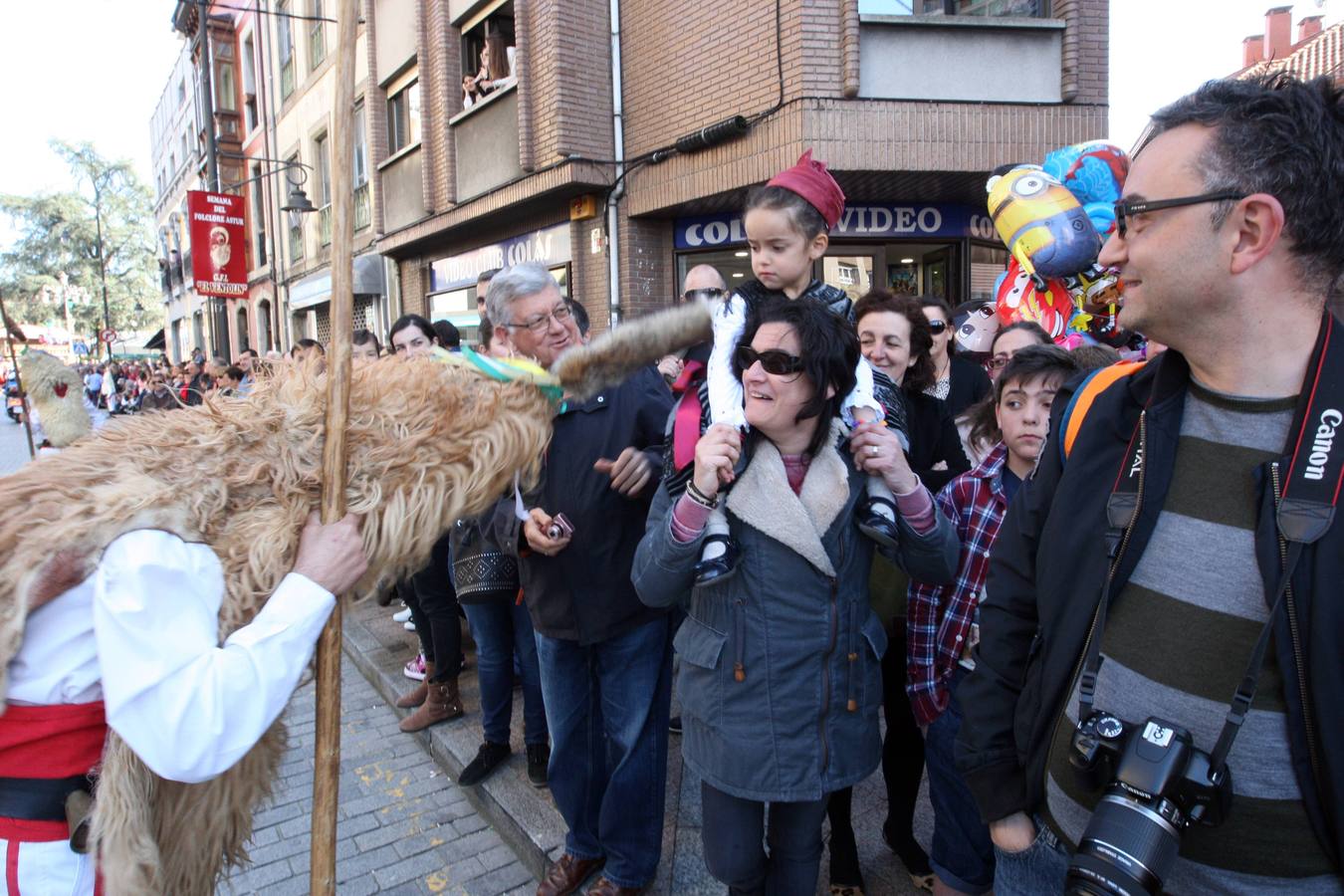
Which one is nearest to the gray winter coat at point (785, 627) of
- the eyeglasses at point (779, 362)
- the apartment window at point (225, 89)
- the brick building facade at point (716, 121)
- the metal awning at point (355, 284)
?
the eyeglasses at point (779, 362)

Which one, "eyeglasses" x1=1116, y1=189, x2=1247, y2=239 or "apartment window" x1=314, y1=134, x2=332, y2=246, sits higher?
"apartment window" x1=314, y1=134, x2=332, y2=246

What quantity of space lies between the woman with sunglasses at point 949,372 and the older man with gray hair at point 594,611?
1.51 m

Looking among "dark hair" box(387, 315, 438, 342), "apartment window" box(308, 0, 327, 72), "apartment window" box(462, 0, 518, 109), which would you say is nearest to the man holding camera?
"dark hair" box(387, 315, 438, 342)

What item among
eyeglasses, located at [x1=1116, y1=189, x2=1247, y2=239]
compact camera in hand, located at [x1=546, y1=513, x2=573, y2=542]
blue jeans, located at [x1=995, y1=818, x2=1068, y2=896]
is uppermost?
eyeglasses, located at [x1=1116, y1=189, x2=1247, y2=239]

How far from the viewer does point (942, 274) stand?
9.32 m

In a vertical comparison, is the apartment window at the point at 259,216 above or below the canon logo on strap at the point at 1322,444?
above

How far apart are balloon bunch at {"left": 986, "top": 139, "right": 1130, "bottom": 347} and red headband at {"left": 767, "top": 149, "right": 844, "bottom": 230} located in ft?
6.78

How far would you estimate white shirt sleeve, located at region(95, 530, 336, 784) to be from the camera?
1165 mm

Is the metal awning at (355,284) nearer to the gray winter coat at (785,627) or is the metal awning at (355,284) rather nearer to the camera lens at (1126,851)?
the gray winter coat at (785,627)

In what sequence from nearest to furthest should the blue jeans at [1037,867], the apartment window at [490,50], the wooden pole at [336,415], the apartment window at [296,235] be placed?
the wooden pole at [336,415] < the blue jeans at [1037,867] < the apartment window at [490,50] < the apartment window at [296,235]

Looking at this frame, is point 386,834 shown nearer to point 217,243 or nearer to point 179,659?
point 179,659

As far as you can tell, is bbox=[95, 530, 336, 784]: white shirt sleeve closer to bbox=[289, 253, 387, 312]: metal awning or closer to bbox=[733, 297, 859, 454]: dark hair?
bbox=[733, 297, 859, 454]: dark hair

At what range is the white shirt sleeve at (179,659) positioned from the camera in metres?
1.17

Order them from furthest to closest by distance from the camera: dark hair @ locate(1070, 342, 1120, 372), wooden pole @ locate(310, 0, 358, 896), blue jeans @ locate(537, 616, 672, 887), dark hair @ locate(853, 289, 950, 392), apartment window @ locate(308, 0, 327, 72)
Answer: apartment window @ locate(308, 0, 327, 72), dark hair @ locate(853, 289, 950, 392), blue jeans @ locate(537, 616, 672, 887), dark hair @ locate(1070, 342, 1120, 372), wooden pole @ locate(310, 0, 358, 896)
